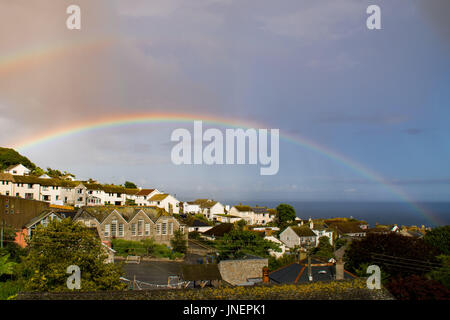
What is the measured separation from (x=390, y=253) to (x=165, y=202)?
2079 inches

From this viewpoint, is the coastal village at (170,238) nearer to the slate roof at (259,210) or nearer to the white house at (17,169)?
the white house at (17,169)

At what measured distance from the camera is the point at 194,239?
58375 mm

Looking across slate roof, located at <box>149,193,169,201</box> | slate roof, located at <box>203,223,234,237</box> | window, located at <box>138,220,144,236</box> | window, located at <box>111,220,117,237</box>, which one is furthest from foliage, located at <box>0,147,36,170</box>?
slate roof, located at <box>203,223,234,237</box>

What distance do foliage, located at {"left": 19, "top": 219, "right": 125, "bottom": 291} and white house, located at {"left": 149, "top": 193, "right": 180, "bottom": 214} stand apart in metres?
56.0

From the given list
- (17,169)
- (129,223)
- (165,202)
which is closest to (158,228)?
(129,223)

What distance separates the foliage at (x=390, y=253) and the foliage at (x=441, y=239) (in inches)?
622

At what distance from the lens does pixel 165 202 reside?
78.1 meters

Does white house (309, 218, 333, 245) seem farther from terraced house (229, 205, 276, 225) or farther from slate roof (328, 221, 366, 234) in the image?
terraced house (229, 205, 276, 225)

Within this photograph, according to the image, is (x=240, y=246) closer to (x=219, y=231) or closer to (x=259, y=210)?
(x=219, y=231)

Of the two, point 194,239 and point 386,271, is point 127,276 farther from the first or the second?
point 194,239

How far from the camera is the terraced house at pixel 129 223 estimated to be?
47.5 metres

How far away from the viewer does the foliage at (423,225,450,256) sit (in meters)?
49.8

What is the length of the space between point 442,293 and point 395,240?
53.2 ft
